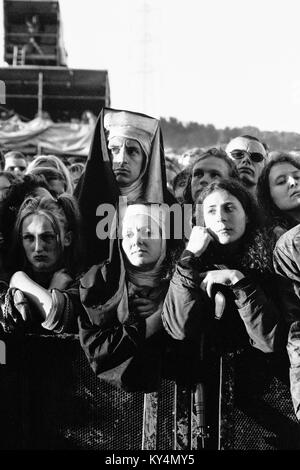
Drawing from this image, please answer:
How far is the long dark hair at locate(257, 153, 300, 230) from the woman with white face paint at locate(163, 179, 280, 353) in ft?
0.32

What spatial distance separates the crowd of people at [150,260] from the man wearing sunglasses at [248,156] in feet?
1.00

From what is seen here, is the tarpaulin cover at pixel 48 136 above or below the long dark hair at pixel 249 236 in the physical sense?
above

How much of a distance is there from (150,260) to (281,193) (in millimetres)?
723

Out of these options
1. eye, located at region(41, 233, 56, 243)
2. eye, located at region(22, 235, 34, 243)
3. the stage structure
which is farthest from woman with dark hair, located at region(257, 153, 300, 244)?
the stage structure

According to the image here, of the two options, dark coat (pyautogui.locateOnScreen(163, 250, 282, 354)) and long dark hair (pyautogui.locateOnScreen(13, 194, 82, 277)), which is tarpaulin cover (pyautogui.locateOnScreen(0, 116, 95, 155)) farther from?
dark coat (pyautogui.locateOnScreen(163, 250, 282, 354))

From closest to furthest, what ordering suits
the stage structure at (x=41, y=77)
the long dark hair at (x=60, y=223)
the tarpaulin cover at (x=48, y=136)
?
the long dark hair at (x=60, y=223) → the tarpaulin cover at (x=48, y=136) → the stage structure at (x=41, y=77)

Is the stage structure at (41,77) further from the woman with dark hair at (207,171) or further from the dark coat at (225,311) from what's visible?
the dark coat at (225,311)

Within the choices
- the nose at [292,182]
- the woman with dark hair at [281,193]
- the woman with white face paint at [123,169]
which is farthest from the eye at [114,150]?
the nose at [292,182]

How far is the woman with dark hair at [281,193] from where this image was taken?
348cm

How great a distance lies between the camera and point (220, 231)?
11.1 ft

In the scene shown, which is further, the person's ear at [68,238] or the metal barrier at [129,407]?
the person's ear at [68,238]

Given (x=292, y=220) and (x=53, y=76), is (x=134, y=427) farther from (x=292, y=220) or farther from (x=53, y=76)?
(x=53, y=76)

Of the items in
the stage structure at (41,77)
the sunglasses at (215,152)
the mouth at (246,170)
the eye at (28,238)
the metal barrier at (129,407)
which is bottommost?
the metal barrier at (129,407)

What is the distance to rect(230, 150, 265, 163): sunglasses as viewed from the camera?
13.5 ft
